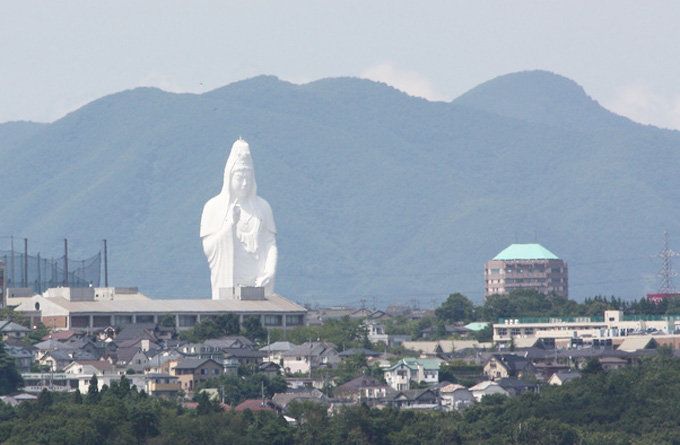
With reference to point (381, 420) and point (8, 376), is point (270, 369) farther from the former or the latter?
point (381, 420)

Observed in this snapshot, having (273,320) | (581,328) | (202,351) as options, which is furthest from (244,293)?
(581,328)

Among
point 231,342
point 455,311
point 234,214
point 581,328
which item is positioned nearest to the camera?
point 231,342

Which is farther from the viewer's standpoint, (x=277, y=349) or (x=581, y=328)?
(x=581, y=328)

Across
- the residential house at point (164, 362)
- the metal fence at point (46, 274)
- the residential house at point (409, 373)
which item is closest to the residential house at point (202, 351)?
the residential house at point (164, 362)

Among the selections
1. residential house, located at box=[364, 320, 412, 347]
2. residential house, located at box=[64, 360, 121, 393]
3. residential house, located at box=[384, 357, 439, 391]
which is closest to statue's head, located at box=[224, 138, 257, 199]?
residential house, located at box=[364, 320, 412, 347]

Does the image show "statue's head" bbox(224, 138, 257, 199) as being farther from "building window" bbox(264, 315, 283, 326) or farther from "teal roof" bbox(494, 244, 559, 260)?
"teal roof" bbox(494, 244, 559, 260)

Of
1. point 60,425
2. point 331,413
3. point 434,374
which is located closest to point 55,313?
point 434,374
